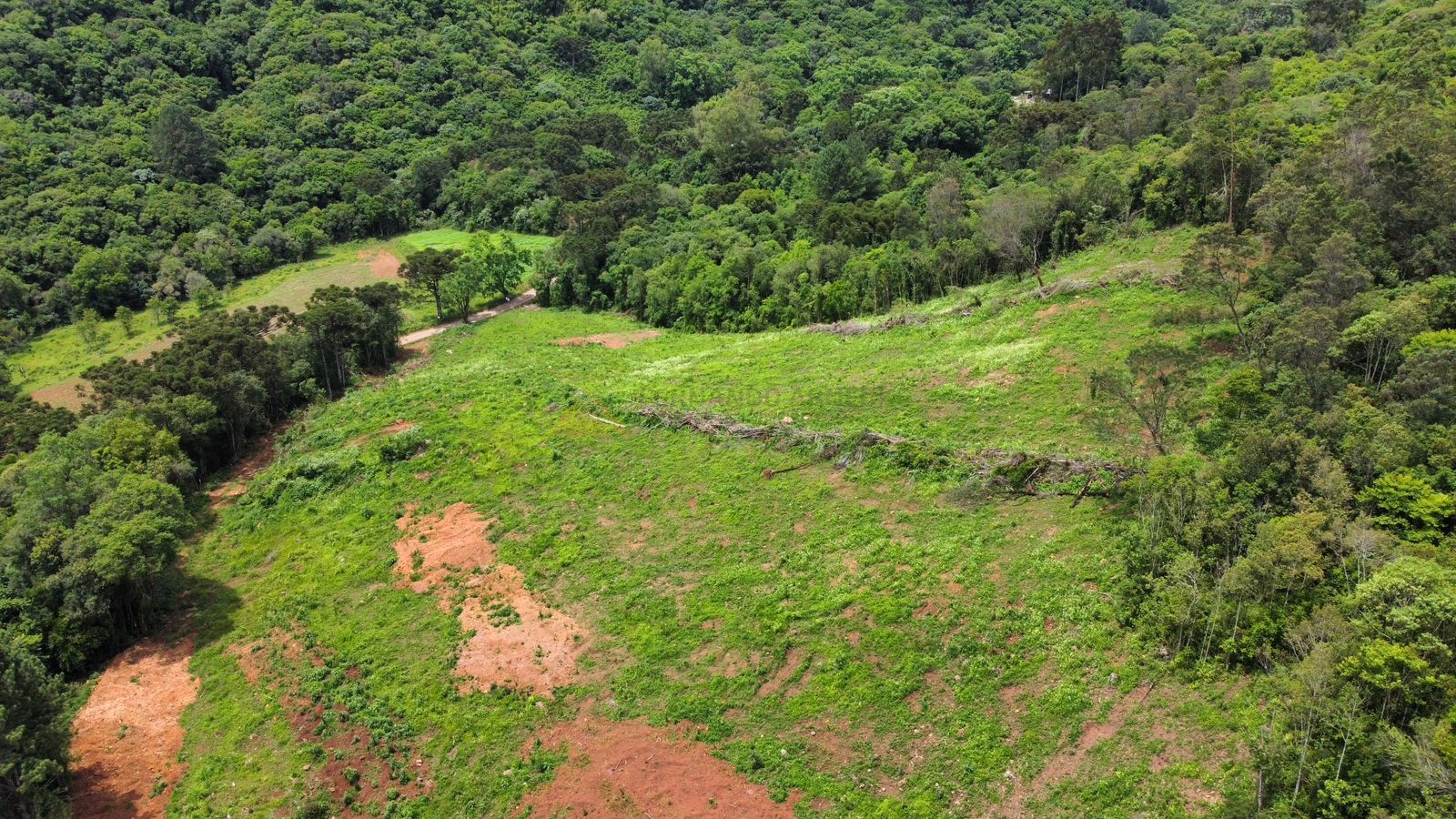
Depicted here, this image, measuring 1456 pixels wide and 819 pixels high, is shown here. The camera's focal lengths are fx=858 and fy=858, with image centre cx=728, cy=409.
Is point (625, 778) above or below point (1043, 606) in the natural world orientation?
below

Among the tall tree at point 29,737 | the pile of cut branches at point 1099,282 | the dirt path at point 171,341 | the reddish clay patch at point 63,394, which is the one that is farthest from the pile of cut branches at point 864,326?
the reddish clay patch at point 63,394

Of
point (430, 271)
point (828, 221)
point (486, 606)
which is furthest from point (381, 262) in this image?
point (486, 606)

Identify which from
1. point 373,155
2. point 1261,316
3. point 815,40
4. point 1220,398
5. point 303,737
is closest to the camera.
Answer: point 303,737

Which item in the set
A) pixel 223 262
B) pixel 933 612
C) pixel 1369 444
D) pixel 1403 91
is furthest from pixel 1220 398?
pixel 223 262

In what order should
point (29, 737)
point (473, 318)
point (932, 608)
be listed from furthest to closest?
point (473, 318)
point (932, 608)
point (29, 737)

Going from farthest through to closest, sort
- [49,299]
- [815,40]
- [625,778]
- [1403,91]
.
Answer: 1. [815,40]
2. [49,299]
3. [1403,91]
4. [625,778]

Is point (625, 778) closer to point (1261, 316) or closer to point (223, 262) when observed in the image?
point (1261, 316)

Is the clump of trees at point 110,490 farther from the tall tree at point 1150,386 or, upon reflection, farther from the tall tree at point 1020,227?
the tall tree at point 1020,227

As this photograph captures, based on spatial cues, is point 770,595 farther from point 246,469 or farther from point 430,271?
point 430,271

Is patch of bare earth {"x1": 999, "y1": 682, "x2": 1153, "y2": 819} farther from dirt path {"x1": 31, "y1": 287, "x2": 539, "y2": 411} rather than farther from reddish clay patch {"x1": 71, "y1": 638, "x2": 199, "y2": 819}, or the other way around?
dirt path {"x1": 31, "y1": 287, "x2": 539, "y2": 411}
